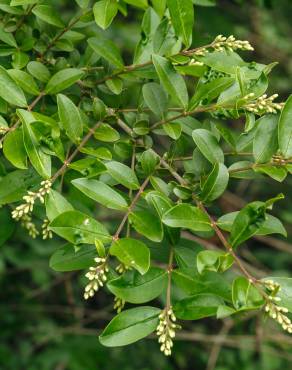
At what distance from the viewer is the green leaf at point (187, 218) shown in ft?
4.01

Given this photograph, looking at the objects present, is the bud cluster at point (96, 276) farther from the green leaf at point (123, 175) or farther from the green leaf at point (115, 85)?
the green leaf at point (115, 85)

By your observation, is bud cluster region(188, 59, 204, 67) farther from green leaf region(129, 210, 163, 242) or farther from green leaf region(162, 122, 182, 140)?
green leaf region(129, 210, 163, 242)

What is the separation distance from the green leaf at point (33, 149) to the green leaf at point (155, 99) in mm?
299

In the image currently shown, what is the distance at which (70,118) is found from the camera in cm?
136

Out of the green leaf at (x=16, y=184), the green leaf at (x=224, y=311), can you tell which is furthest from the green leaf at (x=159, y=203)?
the green leaf at (x=16, y=184)

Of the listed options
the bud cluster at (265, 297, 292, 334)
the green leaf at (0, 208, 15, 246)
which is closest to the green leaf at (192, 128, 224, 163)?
the bud cluster at (265, 297, 292, 334)

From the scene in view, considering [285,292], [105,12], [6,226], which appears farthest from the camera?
[6,226]

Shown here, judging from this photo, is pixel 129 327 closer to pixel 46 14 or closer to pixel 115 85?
pixel 115 85

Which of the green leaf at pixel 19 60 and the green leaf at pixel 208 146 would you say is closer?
the green leaf at pixel 208 146

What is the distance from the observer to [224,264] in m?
1.22

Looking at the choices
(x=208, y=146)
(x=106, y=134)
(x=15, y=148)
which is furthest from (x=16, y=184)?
(x=208, y=146)

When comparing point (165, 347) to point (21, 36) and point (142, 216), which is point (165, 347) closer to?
point (142, 216)

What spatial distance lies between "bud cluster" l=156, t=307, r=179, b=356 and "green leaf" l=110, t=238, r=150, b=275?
13 centimetres

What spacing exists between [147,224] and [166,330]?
212mm
